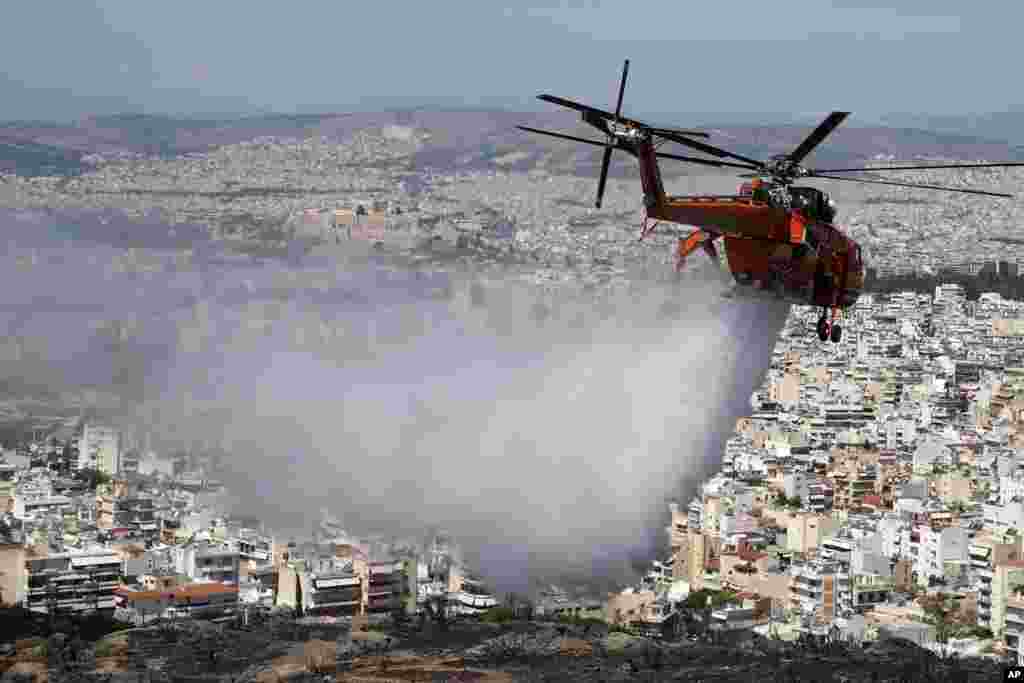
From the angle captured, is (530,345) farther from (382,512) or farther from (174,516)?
(174,516)

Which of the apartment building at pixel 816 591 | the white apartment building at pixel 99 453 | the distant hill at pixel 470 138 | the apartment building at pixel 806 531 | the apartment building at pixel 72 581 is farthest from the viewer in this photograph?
the distant hill at pixel 470 138

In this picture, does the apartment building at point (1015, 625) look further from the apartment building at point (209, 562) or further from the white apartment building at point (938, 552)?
the apartment building at point (209, 562)

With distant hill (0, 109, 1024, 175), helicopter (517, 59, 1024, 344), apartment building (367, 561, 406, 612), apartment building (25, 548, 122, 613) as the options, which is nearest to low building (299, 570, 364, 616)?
apartment building (367, 561, 406, 612)

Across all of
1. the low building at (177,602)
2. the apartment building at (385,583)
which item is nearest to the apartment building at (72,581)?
the low building at (177,602)

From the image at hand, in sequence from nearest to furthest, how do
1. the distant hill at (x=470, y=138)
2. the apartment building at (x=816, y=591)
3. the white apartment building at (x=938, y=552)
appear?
the apartment building at (x=816, y=591) < the white apartment building at (x=938, y=552) < the distant hill at (x=470, y=138)

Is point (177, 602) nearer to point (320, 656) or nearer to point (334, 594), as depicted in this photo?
point (334, 594)
